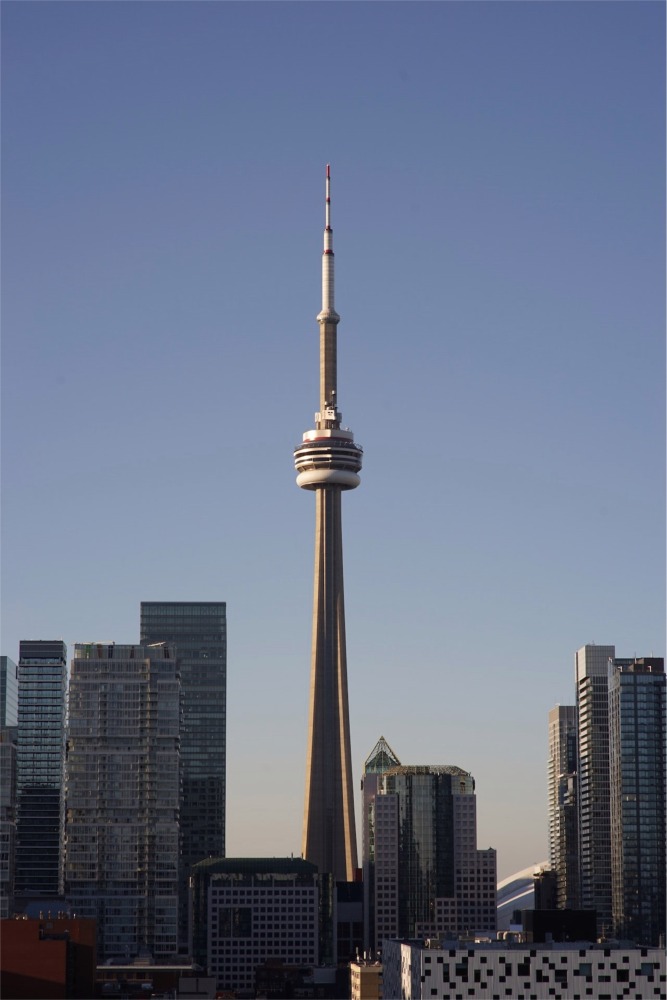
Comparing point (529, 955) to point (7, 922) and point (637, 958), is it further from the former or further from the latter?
point (7, 922)

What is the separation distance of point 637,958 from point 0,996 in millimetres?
56071

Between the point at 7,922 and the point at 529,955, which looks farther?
A: the point at 7,922

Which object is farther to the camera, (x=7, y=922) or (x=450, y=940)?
(x=7, y=922)

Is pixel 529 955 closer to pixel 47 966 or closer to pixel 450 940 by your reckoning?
pixel 450 940

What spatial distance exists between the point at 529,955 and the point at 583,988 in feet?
16.7

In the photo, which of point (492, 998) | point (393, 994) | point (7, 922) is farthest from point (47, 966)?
point (492, 998)

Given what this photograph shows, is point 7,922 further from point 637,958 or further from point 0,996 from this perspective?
point 637,958

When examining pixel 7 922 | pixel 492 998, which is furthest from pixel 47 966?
pixel 492 998

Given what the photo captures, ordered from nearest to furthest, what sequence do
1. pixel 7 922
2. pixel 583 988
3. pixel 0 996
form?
pixel 583 988 < pixel 0 996 < pixel 7 922

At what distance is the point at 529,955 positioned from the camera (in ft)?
545

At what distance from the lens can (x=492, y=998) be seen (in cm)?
16475

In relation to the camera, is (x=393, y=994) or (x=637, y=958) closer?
(x=637, y=958)

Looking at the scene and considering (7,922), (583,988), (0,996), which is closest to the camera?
(583,988)

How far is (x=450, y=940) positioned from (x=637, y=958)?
22832 millimetres
